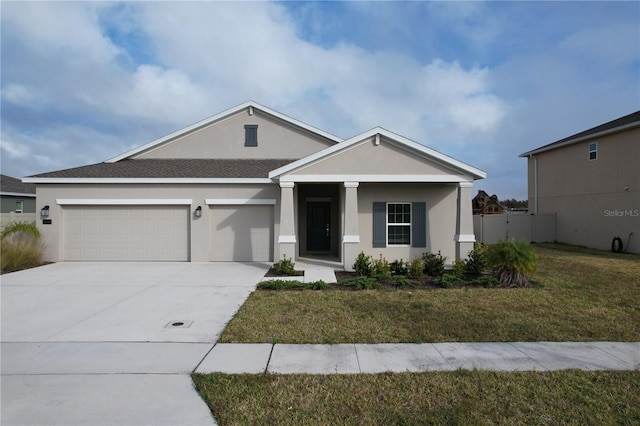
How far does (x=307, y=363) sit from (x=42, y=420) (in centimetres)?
274

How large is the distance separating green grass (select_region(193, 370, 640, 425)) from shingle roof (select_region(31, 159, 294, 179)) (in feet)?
33.8

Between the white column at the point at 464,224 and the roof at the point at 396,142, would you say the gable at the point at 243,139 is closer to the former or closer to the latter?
the roof at the point at 396,142

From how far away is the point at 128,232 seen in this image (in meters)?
13.8

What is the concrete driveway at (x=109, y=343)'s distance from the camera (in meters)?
3.76

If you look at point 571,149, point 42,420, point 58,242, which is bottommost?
point 42,420

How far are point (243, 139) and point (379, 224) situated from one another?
24.5 feet

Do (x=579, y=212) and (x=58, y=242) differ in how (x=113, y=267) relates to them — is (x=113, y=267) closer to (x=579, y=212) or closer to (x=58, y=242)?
(x=58, y=242)

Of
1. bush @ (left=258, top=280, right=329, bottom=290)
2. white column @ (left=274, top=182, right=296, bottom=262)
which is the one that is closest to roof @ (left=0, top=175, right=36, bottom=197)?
white column @ (left=274, top=182, right=296, bottom=262)

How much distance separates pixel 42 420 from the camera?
140 inches

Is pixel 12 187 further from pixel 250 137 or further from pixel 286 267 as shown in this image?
pixel 286 267

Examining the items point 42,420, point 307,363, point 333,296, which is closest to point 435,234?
point 333,296

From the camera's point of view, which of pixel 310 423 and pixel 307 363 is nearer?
pixel 310 423

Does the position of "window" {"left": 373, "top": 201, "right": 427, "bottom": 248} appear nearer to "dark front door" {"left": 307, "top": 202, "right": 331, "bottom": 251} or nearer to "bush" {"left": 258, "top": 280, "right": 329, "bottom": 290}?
"dark front door" {"left": 307, "top": 202, "right": 331, "bottom": 251}

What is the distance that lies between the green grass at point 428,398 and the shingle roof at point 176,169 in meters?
10.3
